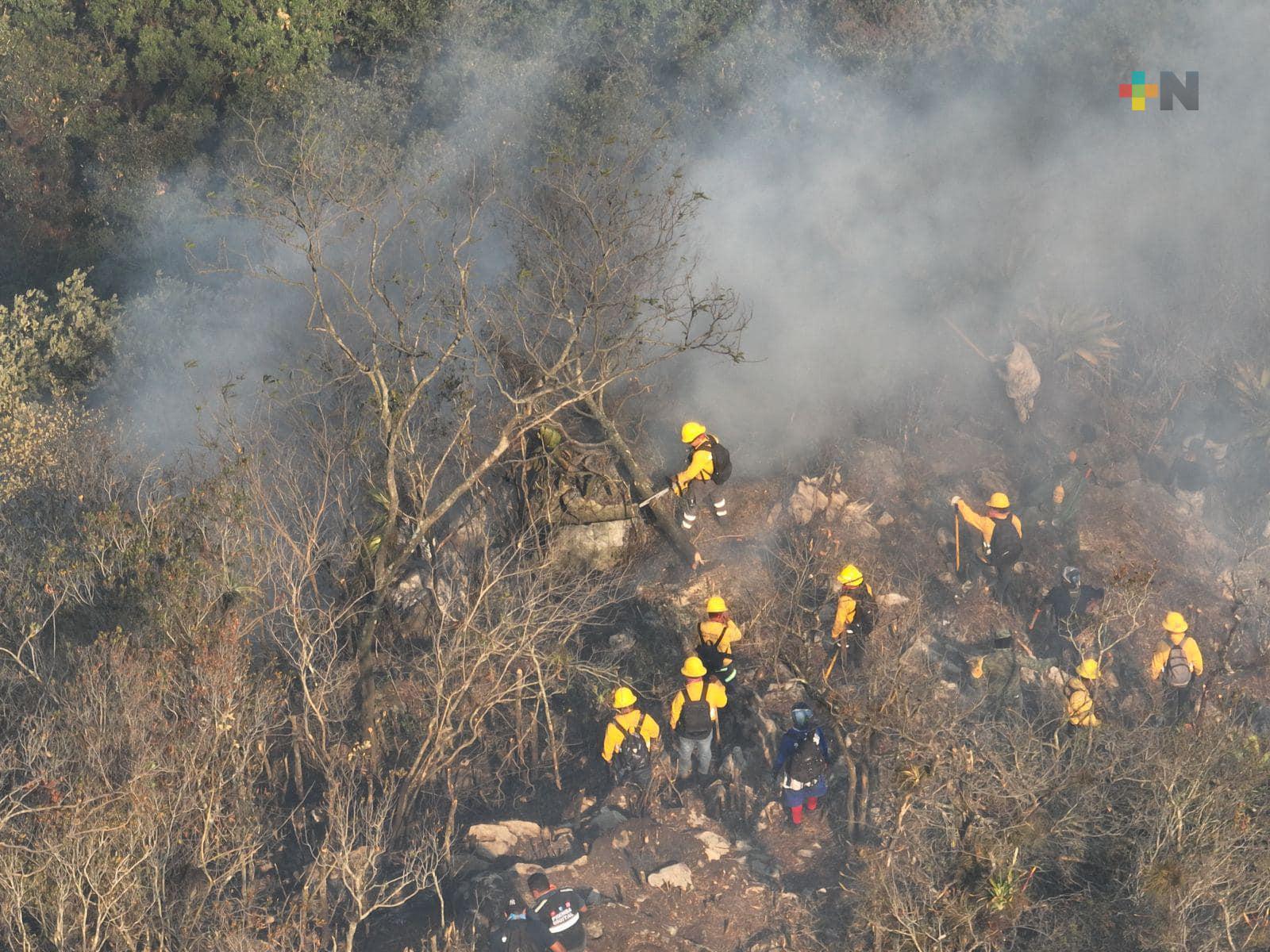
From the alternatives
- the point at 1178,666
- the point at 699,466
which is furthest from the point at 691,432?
the point at 1178,666

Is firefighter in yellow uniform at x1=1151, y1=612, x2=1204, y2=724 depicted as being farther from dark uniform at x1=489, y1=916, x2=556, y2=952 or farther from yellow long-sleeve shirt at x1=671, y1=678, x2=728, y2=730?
dark uniform at x1=489, y1=916, x2=556, y2=952

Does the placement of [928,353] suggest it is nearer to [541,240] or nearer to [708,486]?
[708,486]

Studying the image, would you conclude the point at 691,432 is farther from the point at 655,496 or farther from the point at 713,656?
the point at 713,656

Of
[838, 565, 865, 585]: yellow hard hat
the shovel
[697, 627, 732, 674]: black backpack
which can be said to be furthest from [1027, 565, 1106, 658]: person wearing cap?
the shovel

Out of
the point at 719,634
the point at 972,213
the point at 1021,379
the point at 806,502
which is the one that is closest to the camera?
the point at 719,634

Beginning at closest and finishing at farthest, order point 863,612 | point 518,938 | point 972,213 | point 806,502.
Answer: point 518,938 < point 863,612 < point 806,502 < point 972,213

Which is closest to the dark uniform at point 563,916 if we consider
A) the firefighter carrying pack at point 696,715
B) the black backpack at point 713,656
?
the firefighter carrying pack at point 696,715
